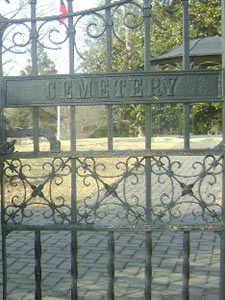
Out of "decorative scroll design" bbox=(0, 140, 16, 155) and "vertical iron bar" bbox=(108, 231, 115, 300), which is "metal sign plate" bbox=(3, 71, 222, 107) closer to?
"decorative scroll design" bbox=(0, 140, 16, 155)

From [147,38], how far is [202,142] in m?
16.7

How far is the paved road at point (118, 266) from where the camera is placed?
13.9 ft

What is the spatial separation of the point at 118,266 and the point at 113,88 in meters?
2.51

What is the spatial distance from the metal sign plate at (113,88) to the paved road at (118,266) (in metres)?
1.95

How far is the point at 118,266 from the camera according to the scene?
4.98 m

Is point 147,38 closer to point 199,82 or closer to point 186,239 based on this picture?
point 199,82

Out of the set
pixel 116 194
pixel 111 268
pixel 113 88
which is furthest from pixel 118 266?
pixel 113 88

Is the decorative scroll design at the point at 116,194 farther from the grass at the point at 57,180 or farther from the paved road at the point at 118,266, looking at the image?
the paved road at the point at 118,266

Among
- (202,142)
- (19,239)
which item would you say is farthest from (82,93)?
(202,142)

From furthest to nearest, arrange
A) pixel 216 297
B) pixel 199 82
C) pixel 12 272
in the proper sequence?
1. pixel 12 272
2. pixel 216 297
3. pixel 199 82

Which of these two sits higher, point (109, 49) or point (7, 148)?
point (109, 49)

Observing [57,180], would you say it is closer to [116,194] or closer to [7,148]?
[7,148]

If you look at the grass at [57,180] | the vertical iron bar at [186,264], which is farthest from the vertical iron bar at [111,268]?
the vertical iron bar at [186,264]

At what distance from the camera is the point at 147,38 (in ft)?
10.4
